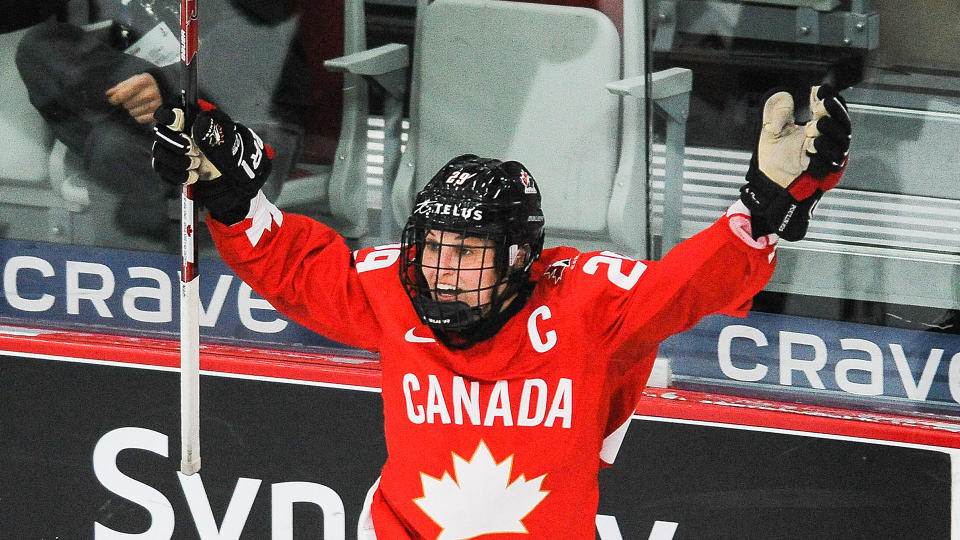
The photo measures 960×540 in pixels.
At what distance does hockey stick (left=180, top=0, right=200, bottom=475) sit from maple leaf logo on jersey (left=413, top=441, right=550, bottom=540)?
1.73 ft

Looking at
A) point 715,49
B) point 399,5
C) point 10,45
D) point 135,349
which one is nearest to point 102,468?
point 135,349

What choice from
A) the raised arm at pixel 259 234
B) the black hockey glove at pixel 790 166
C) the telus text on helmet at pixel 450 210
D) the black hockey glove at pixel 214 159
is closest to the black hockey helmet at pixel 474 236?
the telus text on helmet at pixel 450 210

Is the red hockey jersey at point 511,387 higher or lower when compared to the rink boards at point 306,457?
higher

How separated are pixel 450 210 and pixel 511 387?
323 millimetres

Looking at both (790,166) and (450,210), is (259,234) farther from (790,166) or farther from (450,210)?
(790,166)

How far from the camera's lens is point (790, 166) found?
1820mm

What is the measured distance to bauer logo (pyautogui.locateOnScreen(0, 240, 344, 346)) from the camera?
2.96 m

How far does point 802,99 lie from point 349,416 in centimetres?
122

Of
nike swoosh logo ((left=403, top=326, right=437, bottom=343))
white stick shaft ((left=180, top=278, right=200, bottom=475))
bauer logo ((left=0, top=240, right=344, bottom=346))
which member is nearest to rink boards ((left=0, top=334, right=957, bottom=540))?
bauer logo ((left=0, top=240, right=344, bottom=346))

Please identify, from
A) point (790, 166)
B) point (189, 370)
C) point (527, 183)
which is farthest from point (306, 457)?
point (790, 166)

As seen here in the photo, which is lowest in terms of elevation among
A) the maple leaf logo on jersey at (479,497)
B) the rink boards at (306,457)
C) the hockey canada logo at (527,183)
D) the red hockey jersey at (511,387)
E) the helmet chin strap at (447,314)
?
the rink boards at (306,457)

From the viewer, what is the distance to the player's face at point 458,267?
2.00 metres

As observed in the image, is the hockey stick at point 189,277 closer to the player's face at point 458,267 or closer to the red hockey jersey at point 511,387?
the red hockey jersey at point 511,387

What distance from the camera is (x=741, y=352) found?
9.03 feet
